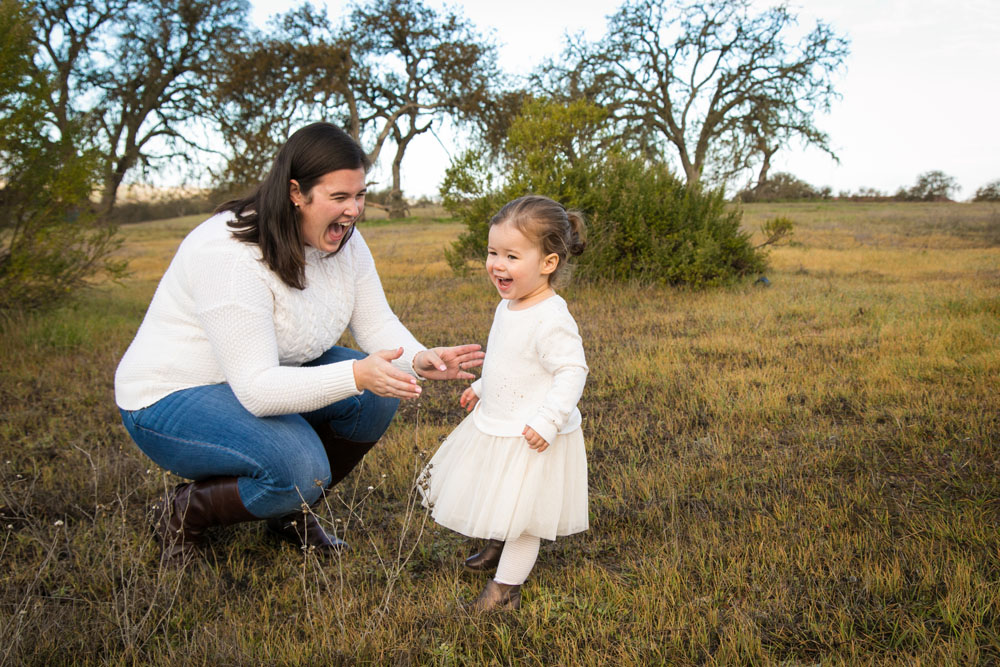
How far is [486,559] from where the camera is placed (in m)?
2.78

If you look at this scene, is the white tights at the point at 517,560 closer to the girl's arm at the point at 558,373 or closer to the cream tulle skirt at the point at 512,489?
the cream tulle skirt at the point at 512,489

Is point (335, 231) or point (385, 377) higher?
point (335, 231)

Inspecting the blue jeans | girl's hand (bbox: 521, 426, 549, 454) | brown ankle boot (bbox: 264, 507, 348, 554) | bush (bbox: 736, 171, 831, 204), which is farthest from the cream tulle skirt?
bush (bbox: 736, 171, 831, 204)

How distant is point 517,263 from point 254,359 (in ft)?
3.45

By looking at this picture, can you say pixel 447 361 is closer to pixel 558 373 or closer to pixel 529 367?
pixel 529 367

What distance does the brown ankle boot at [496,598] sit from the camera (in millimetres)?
2461

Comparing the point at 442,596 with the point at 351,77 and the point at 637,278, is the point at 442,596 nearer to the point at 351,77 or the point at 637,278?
the point at 637,278

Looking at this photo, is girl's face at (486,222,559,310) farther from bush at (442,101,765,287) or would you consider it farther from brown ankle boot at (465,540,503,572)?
bush at (442,101,765,287)

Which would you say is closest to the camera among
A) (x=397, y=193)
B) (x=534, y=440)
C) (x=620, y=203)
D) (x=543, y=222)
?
(x=534, y=440)

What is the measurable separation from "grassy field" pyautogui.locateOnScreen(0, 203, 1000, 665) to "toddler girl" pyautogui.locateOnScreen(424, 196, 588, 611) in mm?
207

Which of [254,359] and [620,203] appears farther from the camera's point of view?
[620,203]

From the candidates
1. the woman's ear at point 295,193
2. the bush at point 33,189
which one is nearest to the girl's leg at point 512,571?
the woman's ear at point 295,193

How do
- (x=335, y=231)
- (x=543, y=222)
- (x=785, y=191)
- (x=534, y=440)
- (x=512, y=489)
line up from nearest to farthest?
(x=534, y=440), (x=512, y=489), (x=543, y=222), (x=335, y=231), (x=785, y=191)

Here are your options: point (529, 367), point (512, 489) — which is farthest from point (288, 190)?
point (512, 489)
